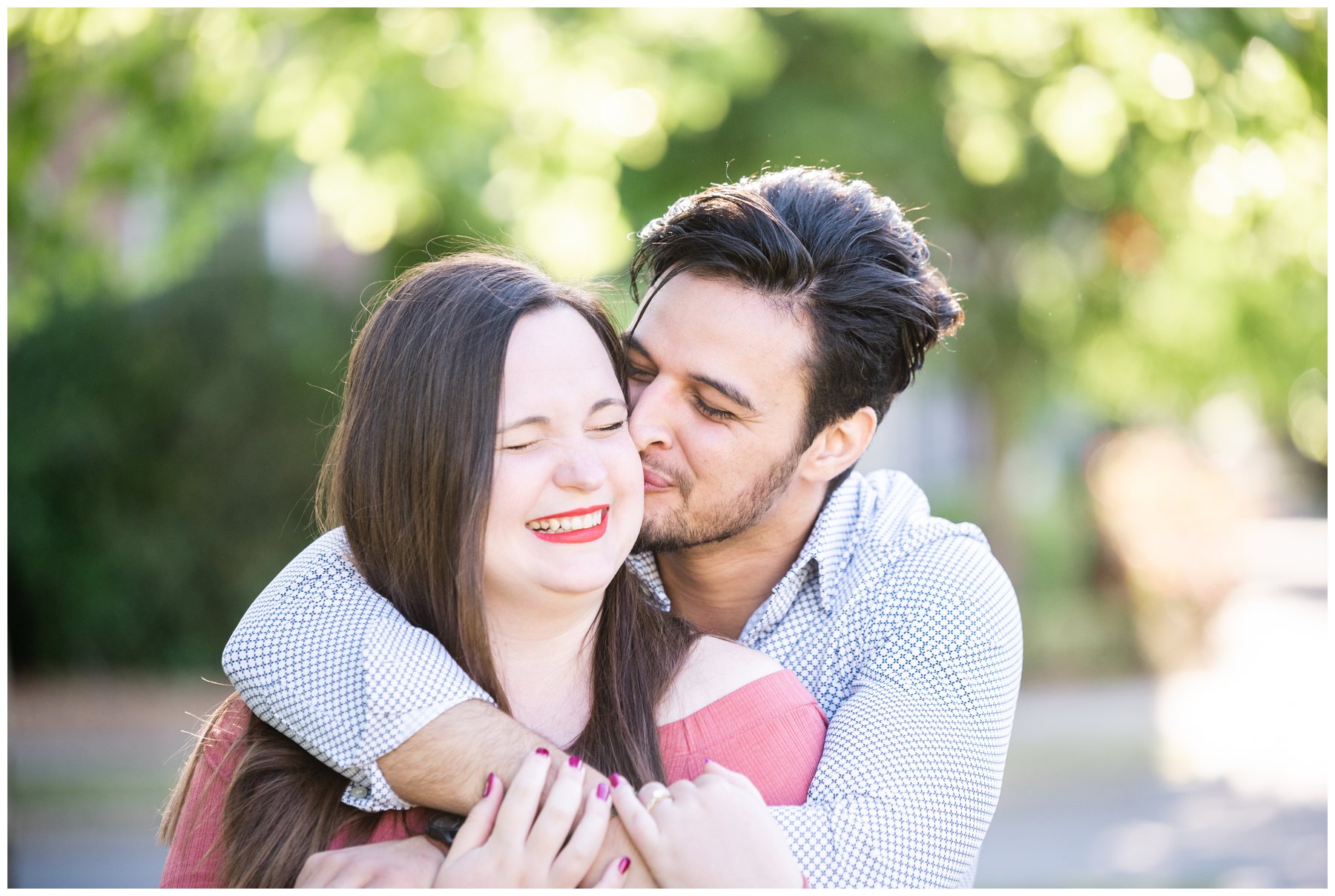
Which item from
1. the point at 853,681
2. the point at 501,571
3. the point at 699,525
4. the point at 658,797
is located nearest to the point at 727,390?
the point at 699,525

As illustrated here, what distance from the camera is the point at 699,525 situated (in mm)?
3041

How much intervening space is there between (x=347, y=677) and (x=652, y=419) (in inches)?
42.7

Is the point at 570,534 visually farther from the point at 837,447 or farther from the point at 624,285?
the point at 624,285

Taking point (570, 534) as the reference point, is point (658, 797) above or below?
below

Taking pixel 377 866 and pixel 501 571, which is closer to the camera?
pixel 377 866

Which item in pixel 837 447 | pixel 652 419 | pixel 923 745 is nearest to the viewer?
pixel 923 745

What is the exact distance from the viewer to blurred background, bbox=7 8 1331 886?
5.57 m

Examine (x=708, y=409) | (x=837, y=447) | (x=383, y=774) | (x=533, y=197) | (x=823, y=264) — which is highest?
(x=533, y=197)

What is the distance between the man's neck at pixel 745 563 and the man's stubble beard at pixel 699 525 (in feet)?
0.19

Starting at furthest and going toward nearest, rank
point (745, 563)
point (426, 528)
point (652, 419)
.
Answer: point (745, 563) < point (652, 419) < point (426, 528)

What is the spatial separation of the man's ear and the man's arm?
0.51 meters

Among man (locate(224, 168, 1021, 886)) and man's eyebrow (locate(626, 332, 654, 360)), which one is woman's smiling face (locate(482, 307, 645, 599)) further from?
man's eyebrow (locate(626, 332, 654, 360))

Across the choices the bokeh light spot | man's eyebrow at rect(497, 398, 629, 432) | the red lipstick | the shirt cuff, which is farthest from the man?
the bokeh light spot

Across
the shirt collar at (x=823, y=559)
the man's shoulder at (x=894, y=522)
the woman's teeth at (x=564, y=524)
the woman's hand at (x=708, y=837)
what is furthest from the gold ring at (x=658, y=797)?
the man's shoulder at (x=894, y=522)
